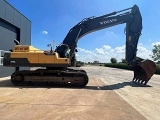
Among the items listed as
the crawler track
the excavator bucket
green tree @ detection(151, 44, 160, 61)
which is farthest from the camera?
green tree @ detection(151, 44, 160, 61)

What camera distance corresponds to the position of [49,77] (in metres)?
14.7

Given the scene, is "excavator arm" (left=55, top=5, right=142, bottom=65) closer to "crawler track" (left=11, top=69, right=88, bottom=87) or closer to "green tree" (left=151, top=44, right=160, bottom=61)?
"crawler track" (left=11, top=69, right=88, bottom=87)

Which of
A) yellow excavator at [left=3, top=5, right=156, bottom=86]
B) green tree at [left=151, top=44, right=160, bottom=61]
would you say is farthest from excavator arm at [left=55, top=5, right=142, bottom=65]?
green tree at [left=151, top=44, right=160, bottom=61]

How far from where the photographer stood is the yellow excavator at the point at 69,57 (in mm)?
14703

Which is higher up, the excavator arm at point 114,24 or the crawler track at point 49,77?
the excavator arm at point 114,24

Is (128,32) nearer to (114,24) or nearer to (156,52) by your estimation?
Answer: (114,24)

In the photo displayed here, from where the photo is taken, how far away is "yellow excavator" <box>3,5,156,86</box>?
48.2 feet

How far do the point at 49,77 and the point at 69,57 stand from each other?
6.04ft

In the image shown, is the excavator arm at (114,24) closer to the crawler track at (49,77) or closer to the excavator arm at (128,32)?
the excavator arm at (128,32)

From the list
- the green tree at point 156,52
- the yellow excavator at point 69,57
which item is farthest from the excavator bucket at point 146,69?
the green tree at point 156,52

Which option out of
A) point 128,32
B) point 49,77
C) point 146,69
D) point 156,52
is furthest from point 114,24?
point 156,52

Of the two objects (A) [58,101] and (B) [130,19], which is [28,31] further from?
(A) [58,101]

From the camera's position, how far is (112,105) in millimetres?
8891

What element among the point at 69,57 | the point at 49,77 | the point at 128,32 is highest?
the point at 128,32
